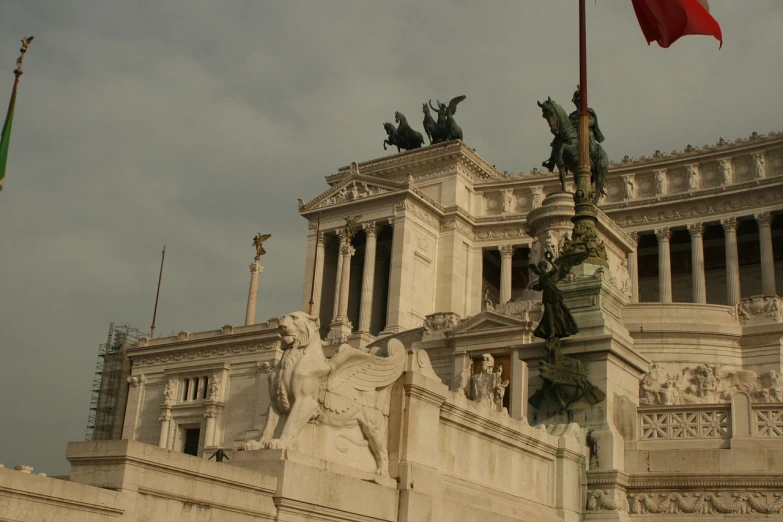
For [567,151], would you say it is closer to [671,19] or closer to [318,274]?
[671,19]

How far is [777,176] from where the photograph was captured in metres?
63.6

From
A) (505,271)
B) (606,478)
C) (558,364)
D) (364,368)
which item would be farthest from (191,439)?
(364,368)

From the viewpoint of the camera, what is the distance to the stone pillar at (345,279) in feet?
220

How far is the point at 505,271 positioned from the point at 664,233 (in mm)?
10816

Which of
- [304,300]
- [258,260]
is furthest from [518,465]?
[304,300]

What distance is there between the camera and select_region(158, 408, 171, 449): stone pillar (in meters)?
56.2

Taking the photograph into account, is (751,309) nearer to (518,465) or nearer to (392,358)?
(518,465)

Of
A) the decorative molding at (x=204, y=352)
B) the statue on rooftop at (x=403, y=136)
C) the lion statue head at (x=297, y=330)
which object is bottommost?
the lion statue head at (x=297, y=330)

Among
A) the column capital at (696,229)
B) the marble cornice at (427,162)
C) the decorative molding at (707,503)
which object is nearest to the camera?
the decorative molding at (707,503)

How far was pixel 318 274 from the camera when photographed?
7006cm

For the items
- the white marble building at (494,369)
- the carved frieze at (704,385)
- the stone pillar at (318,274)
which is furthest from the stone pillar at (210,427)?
the carved frieze at (704,385)

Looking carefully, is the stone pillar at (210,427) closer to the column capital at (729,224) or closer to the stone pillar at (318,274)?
the stone pillar at (318,274)

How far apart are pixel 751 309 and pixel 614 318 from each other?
711 inches

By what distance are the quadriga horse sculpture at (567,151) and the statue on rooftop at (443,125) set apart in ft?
127
